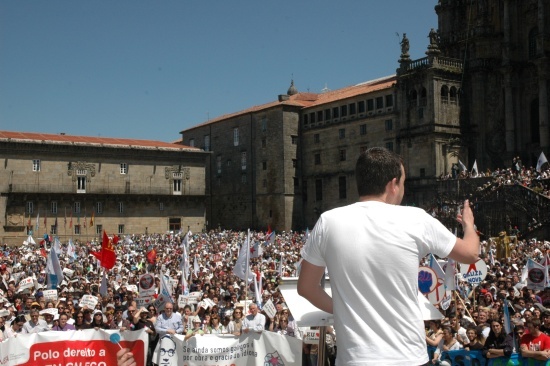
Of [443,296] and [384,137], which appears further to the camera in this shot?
[384,137]

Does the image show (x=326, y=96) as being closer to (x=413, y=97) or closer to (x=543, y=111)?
(x=413, y=97)

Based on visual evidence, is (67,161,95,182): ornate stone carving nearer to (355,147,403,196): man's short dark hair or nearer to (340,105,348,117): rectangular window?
(340,105,348,117): rectangular window

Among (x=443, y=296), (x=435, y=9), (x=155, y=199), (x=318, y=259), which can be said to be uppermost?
(x=435, y=9)

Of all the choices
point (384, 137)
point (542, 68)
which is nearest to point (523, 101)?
point (542, 68)

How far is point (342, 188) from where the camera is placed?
63719 mm

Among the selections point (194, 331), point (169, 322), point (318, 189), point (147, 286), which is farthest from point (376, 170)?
point (318, 189)

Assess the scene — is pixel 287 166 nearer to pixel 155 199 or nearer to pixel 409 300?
pixel 155 199

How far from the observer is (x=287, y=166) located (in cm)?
6806

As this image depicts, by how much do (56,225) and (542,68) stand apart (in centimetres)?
4445

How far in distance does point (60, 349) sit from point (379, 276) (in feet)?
27.1

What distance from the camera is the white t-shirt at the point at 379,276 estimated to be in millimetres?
3174

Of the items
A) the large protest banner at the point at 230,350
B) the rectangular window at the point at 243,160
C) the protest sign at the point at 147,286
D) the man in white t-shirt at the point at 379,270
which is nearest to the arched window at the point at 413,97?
the rectangular window at the point at 243,160

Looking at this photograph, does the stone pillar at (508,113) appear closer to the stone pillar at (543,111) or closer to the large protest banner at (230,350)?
the stone pillar at (543,111)

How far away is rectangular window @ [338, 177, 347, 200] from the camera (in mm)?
63281
